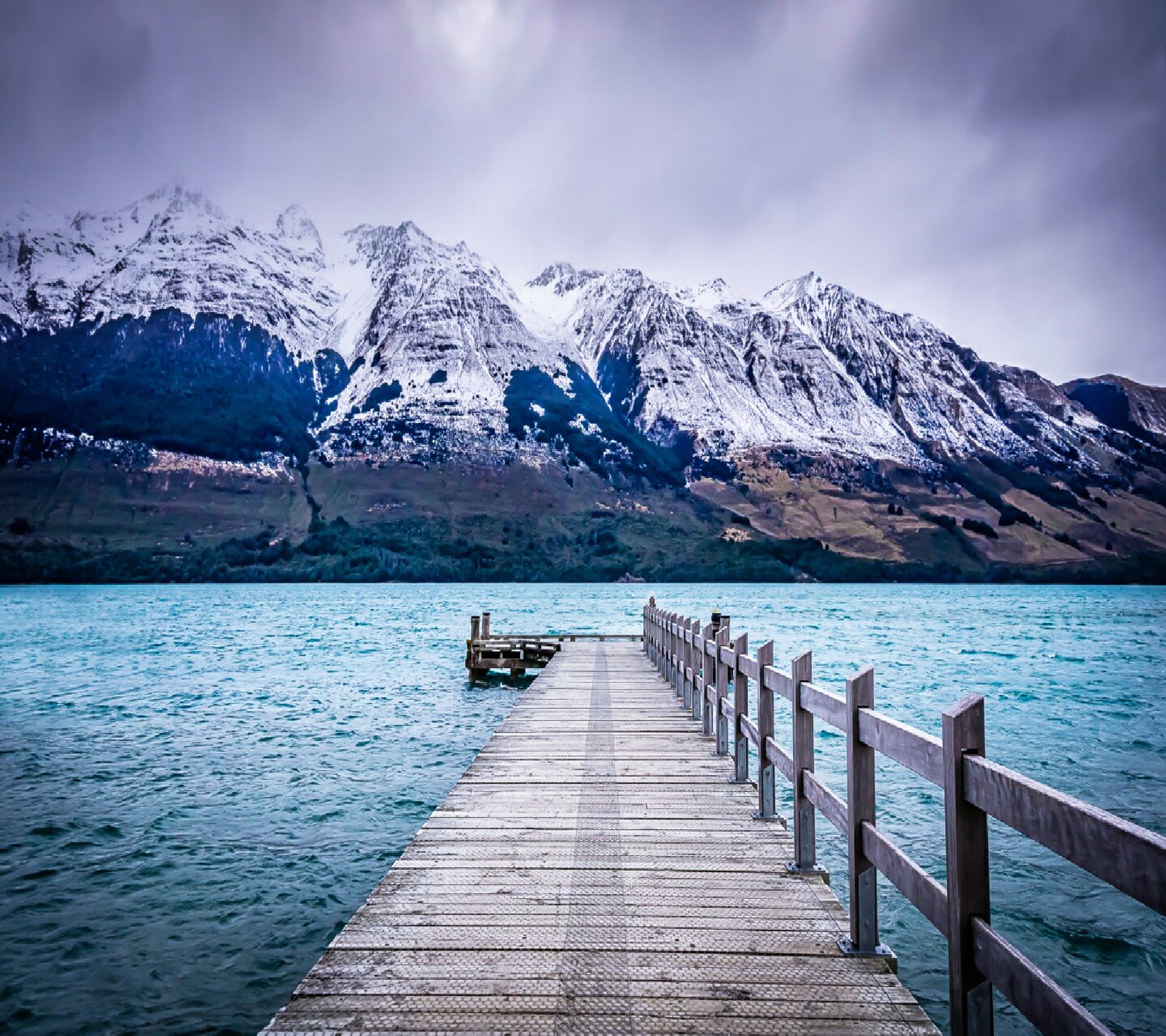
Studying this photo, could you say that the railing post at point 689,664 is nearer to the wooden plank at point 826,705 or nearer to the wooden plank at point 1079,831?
the wooden plank at point 826,705

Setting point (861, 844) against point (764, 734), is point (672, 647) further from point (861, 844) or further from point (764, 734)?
point (861, 844)

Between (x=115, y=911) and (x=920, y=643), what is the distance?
50820 millimetres

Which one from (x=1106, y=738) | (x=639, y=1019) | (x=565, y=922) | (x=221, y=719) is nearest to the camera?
(x=639, y=1019)

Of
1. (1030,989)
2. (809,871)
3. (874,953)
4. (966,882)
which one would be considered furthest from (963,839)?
(809,871)

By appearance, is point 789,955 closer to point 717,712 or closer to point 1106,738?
point 717,712

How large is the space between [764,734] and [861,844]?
7.64 ft

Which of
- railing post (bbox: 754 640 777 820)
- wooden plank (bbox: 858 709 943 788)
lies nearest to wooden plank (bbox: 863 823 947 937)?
wooden plank (bbox: 858 709 943 788)

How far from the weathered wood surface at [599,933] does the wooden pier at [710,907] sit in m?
0.01

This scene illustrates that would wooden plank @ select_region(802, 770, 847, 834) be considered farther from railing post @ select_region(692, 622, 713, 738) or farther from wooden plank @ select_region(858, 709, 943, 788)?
railing post @ select_region(692, 622, 713, 738)

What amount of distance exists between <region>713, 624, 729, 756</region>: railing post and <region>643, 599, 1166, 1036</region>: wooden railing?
3177 millimetres

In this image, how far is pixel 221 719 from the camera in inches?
825

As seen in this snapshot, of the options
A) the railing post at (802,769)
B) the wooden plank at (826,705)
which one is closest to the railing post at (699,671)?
the railing post at (802,769)

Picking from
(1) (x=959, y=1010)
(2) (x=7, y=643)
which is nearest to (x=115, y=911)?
(1) (x=959, y=1010)

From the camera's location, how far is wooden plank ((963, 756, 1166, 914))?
1.94m
